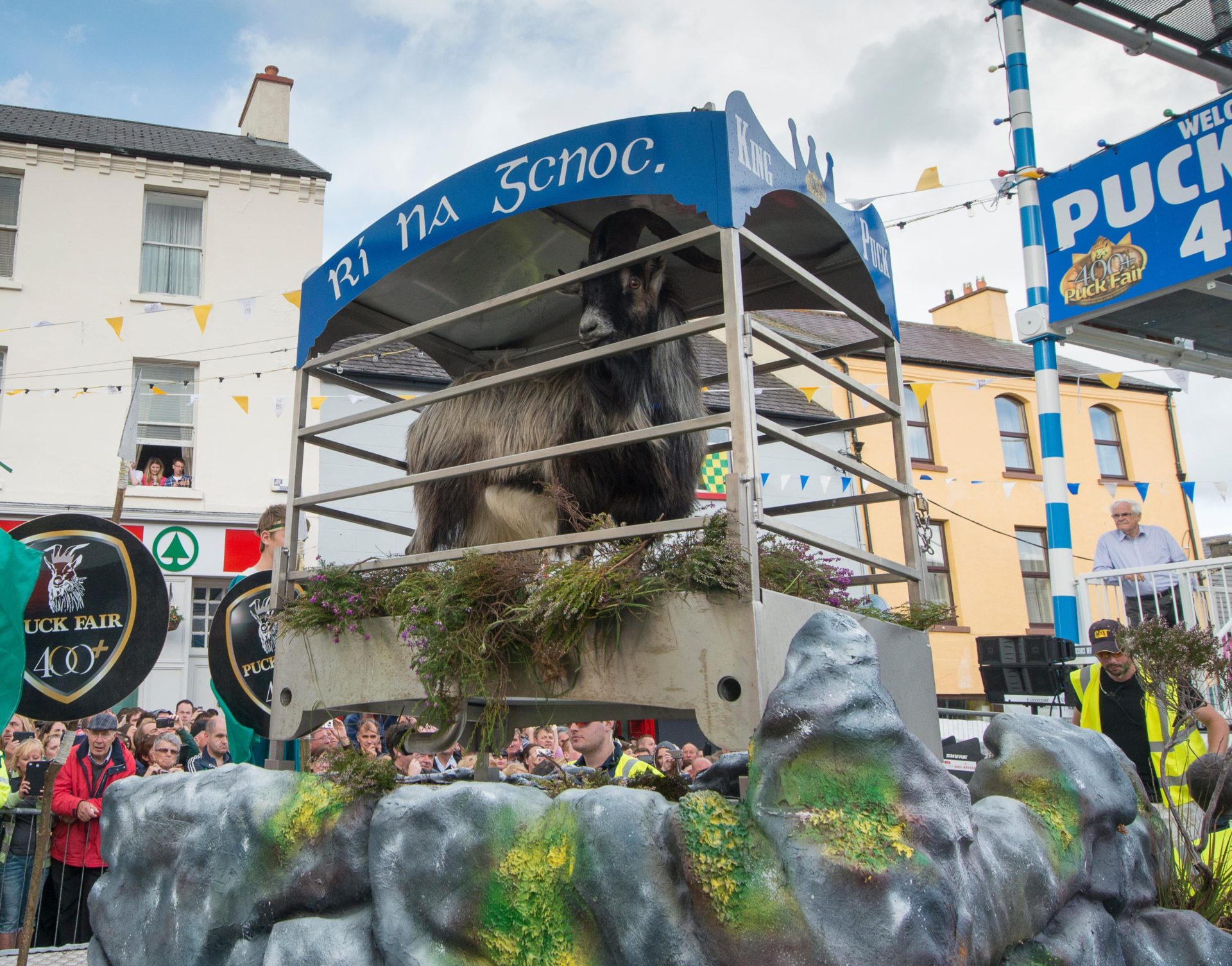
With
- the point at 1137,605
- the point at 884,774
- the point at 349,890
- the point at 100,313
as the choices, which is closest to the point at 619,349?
the point at 884,774

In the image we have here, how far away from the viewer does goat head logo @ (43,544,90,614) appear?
482 centimetres

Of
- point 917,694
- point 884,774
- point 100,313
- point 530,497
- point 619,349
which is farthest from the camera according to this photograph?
point 100,313

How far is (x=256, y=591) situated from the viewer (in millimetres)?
5938

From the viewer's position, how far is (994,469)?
21141 millimetres

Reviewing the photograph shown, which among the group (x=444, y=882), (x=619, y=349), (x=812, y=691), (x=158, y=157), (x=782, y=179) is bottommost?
(x=444, y=882)

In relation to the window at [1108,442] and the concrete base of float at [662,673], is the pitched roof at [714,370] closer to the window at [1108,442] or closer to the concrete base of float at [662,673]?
the window at [1108,442]

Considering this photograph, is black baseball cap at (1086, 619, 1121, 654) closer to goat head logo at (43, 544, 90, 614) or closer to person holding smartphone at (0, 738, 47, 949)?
goat head logo at (43, 544, 90, 614)

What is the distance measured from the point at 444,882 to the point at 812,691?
128cm

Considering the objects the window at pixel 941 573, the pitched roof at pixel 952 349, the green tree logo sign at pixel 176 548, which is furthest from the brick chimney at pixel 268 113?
the window at pixel 941 573

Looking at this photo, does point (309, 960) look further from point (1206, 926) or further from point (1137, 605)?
point (1137, 605)

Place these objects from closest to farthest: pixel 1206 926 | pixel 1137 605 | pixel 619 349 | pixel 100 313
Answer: pixel 1206 926
pixel 619 349
pixel 1137 605
pixel 100 313

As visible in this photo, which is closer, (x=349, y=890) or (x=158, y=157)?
(x=349, y=890)

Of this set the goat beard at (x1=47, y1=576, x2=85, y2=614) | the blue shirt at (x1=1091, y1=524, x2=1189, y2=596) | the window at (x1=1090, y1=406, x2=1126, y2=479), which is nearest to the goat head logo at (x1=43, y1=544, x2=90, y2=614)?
the goat beard at (x1=47, y1=576, x2=85, y2=614)

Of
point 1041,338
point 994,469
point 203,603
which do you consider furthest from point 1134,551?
point 994,469
